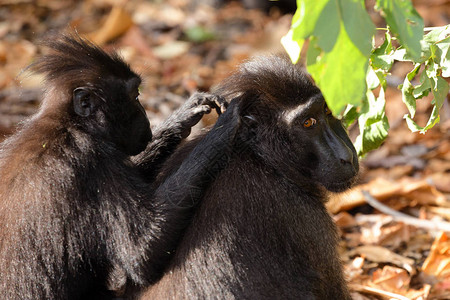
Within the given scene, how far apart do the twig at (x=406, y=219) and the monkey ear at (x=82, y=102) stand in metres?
3.32

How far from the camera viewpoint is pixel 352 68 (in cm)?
276

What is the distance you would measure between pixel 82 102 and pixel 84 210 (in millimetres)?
917

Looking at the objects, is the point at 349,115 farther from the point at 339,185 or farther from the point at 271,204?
the point at 271,204

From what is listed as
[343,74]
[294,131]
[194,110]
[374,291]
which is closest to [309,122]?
[294,131]

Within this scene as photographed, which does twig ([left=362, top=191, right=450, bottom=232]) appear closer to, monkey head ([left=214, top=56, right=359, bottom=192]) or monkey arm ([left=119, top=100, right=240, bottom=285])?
monkey head ([left=214, top=56, right=359, bottom=192])

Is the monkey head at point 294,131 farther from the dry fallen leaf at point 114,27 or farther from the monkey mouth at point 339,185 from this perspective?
the dry fallen leaf at point 114,27

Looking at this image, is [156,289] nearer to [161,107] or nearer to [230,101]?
[230,101]

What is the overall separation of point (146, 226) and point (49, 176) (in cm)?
78

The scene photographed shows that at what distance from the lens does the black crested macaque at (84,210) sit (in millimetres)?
4316

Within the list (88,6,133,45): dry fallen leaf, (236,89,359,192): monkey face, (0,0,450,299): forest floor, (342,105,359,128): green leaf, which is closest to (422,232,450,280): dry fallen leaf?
(0,0,450,299): forest floor

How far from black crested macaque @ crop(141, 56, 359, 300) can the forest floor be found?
1.77ft

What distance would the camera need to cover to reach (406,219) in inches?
255

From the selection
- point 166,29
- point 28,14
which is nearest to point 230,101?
point 166,29

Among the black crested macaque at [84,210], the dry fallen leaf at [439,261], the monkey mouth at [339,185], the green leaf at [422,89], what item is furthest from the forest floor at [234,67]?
the black crested macaque at [84,210]
